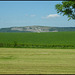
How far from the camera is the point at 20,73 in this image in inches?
228

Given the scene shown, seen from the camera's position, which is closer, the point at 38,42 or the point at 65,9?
the point at 65,9

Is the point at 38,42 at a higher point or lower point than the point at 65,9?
lower

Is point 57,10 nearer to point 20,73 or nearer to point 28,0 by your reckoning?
point 28,0

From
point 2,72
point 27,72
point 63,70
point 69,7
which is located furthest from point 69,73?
point 69,7

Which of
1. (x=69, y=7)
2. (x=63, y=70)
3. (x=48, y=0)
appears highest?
(x=48, y=0)

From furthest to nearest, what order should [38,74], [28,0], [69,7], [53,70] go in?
[69,7]
[28,0]
[53,70]
[38,74]

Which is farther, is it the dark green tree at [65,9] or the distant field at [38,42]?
the distant field at [38,42]

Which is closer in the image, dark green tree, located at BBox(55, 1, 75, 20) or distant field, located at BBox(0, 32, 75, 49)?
dark green tree, located at BBox(55, 1, 75, 20)

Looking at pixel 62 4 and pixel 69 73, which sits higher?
pixel 62 4

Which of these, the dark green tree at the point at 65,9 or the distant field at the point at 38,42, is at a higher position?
the dark green tree at the point at 65,9

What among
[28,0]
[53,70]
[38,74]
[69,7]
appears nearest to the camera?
[38,74]

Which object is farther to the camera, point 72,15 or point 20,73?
point 72,15

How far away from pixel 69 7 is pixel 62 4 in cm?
52

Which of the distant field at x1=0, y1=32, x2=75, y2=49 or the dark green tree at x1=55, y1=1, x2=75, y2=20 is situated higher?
the dark green tree at x1=55, y1=1, x2=75, y2=20
